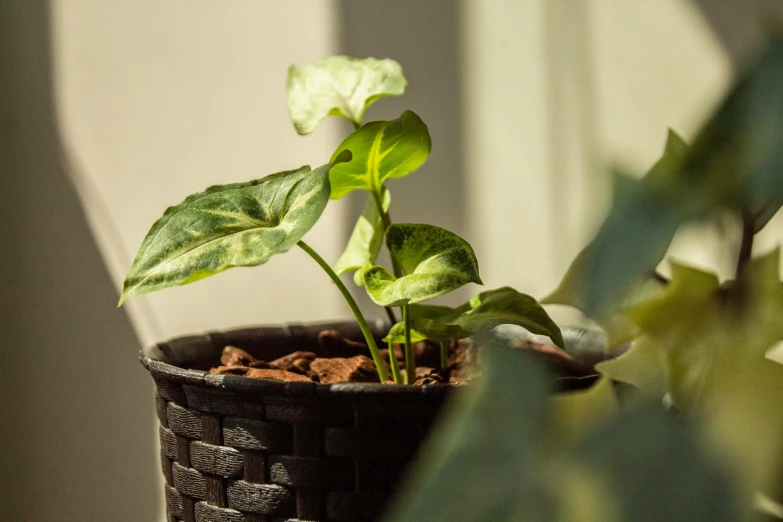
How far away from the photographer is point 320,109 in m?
0.66

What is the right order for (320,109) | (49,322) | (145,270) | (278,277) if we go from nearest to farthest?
(145,270)
(320,109)
(278,277)
(49,322)

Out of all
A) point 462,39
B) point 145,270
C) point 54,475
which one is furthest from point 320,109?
point 54,475

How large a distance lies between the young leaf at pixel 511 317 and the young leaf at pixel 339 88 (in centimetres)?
24

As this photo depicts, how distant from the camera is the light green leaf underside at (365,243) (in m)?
0.66

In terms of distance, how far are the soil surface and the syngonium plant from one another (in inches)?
1.0

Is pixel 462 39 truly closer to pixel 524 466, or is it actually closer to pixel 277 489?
pixel 277 489

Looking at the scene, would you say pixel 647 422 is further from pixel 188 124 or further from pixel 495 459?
pixel 188 124

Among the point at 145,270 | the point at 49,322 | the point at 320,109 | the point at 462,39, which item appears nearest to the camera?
the point at 145,270

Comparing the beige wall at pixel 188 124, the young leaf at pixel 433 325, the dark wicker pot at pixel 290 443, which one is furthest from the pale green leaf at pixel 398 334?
the beige wall at pixel 188 124

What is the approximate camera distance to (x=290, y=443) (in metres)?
0.44

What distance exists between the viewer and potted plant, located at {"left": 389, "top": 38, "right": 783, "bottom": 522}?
107 millimetres

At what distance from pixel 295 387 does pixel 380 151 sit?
0.22m

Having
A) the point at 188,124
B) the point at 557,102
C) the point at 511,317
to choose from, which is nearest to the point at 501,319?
the point at 511,317

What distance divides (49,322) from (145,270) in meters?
0.92
